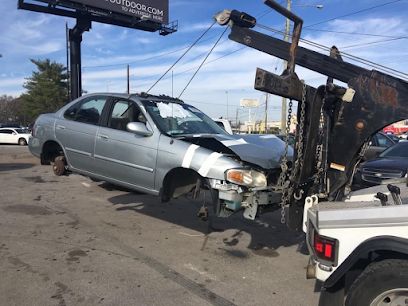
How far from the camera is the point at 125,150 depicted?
6.64m

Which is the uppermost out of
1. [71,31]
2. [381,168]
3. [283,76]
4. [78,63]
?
[71,31]

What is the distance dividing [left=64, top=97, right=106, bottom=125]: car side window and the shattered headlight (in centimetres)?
281

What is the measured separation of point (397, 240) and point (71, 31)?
34.9 metres

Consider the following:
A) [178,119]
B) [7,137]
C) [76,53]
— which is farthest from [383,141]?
[7,137]

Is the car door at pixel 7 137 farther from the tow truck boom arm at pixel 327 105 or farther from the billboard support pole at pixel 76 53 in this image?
the tow truck boom arm at pixel 327 105

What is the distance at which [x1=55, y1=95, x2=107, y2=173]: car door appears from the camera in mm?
7191

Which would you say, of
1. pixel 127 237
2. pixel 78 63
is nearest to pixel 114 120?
pixel 127 237

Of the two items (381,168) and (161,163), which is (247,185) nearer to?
(161,163)

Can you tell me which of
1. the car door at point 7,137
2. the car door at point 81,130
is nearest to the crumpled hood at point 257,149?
the car door at point 81,130

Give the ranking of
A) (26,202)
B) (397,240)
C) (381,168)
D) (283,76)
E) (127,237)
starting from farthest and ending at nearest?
(381,168) < (26,202) < (127,237) < (283,76) < (397,240)

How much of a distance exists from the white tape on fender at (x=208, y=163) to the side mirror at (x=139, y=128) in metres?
1.10

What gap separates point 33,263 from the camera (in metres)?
5.39

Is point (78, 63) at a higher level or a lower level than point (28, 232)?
higher

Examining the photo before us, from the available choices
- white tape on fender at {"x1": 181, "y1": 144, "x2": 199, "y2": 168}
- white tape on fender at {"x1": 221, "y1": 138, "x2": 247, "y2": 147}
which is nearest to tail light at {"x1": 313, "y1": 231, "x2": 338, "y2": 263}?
white tape on fender at {"x1": 221, "y1": 138, "x2": 247, "y2": 147}
